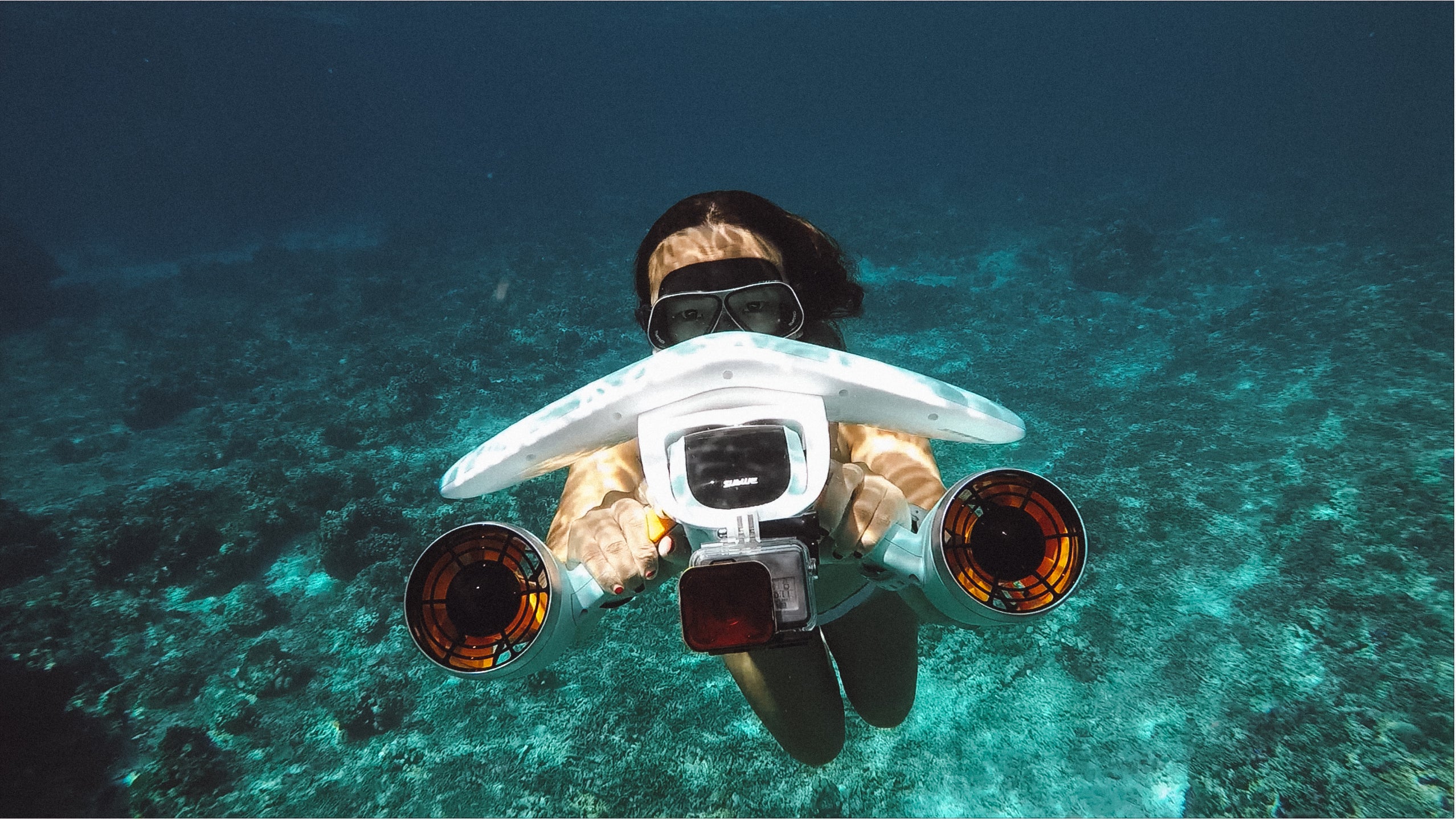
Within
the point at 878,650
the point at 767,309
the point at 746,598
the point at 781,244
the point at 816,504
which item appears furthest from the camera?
the point at 878,650

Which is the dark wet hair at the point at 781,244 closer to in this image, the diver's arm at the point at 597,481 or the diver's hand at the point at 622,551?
the diver's arm at the point at 597,481

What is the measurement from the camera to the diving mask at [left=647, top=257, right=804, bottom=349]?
84.4 inches

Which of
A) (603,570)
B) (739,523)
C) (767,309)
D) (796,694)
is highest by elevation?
(767,309)

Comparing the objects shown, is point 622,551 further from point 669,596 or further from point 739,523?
point 669,596

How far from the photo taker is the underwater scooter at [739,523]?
3.76 feet

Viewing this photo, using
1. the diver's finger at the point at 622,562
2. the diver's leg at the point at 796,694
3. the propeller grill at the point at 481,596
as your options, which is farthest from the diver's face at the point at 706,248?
the diver's leg at the point at 796,694

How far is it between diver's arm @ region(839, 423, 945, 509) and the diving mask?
0.54m

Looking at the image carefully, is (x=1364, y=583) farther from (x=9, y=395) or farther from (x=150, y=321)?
(x=150, y=321)

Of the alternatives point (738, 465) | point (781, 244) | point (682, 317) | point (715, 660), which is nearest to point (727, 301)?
point (682, 317)

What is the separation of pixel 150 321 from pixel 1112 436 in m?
26.4

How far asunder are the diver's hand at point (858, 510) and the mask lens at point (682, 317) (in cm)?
96

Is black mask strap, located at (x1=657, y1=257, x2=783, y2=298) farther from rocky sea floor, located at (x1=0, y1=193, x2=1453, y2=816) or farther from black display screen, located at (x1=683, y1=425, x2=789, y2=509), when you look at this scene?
rocky sea floor, located at (x1=0, y1=193, x2=1453, y2=816)

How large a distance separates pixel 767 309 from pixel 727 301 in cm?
17

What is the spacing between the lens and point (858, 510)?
1.51 meters
